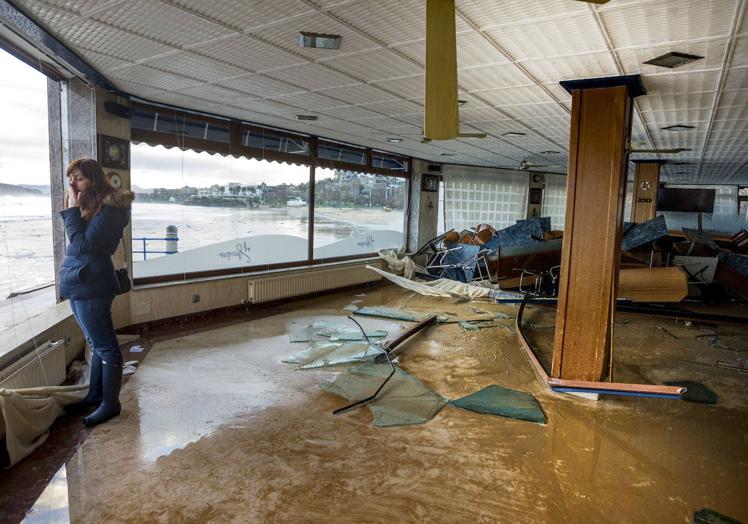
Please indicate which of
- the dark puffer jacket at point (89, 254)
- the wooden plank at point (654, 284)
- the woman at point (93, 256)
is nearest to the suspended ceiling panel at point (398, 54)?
the woman at point (93, 256)

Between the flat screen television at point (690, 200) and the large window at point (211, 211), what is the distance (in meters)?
11.0

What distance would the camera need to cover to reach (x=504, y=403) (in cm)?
355

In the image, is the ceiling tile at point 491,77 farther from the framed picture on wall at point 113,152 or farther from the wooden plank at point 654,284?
the wooden plank at point 654,284

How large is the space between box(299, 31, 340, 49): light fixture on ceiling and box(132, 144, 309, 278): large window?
306 cm

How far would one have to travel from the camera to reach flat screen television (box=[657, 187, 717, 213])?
12680 mm

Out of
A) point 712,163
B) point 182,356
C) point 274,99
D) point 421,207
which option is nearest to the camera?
point 182,356

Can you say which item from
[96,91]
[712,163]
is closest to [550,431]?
[96,91]

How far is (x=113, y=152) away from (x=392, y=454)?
13.4 feet

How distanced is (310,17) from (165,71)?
186cm

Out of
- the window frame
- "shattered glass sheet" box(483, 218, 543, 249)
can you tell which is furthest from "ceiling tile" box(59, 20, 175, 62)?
"shattered glass sheet" box(483, 218, 543, 249)

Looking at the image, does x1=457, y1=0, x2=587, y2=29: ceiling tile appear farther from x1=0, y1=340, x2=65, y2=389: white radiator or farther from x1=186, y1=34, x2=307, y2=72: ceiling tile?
x1=0, y1=340, x2=65, y2=389: white radiator

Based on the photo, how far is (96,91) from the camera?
4.39 meters

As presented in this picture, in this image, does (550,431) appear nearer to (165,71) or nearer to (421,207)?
(165,71)

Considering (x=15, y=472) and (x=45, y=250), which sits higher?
(x=45, y=250)
